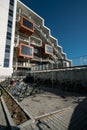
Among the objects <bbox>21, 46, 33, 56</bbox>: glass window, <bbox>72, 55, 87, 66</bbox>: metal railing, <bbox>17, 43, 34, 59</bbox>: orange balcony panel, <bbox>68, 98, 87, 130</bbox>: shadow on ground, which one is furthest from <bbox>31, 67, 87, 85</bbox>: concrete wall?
<bbox>21, 46, 33, 56</bbox>: glass window

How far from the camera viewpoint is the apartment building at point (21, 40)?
34259 millimetres

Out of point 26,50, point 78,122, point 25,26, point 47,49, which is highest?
point 25,26

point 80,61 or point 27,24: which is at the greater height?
point 27,24

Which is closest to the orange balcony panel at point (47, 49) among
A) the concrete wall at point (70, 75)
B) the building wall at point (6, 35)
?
the building wall at point (6, 35)

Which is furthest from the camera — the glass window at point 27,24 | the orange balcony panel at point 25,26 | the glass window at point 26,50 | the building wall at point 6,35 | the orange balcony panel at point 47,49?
the orange balcony panel at point 47,49

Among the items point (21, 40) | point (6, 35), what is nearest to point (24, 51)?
point (21, 40)

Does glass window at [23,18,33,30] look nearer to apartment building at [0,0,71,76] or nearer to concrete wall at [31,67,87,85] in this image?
apartment building at [0,0,71,76]

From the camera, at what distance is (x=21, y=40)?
4309 centimetres

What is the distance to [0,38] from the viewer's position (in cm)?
3359

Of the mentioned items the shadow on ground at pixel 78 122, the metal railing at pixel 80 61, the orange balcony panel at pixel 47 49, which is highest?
the orange balcony panel at pixel 47 49

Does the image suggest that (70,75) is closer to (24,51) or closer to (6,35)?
(24,51)

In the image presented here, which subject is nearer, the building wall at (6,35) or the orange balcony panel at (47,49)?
the building wall at (6,35)

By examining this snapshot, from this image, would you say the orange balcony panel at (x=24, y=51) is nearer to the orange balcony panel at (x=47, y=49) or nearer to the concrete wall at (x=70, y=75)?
the orange balcony panel at (x=47, y=49)

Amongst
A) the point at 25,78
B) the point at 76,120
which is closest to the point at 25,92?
the point at 76,120
